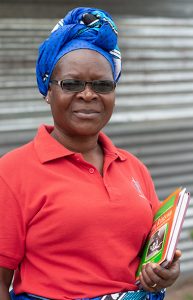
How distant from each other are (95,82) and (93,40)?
17cm

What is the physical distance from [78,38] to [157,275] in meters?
0.94

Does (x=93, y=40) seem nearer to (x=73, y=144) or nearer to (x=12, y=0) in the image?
(x=73, y=144)

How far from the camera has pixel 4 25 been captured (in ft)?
15.1

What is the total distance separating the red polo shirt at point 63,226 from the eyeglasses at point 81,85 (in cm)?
24

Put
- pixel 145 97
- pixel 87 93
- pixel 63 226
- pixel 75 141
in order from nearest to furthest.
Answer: pixel 63 226
pixel 87 93
pixel 75 141
pixel 145 97

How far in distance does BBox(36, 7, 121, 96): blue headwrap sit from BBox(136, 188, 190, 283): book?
0.60 metres

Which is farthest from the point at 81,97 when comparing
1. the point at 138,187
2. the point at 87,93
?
the point at 138,187

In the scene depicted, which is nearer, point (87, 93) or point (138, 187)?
point (87, 93)

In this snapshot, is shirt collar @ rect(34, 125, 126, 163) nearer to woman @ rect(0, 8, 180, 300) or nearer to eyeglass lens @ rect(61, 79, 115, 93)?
woman @ rect(0, 8, 180, 300)

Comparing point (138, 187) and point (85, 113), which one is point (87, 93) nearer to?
point (85, 113)

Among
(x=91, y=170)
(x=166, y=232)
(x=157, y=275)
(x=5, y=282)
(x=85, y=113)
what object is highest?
(x=85, y=113)

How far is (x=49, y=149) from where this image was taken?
239 cm

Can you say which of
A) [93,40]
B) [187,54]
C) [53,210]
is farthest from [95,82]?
[187,54]

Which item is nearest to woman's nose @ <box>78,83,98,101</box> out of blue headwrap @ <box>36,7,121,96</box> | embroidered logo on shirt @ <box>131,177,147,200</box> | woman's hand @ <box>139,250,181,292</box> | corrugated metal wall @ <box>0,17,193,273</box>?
blue headwrap @ <box>36,7,121,96</box>
